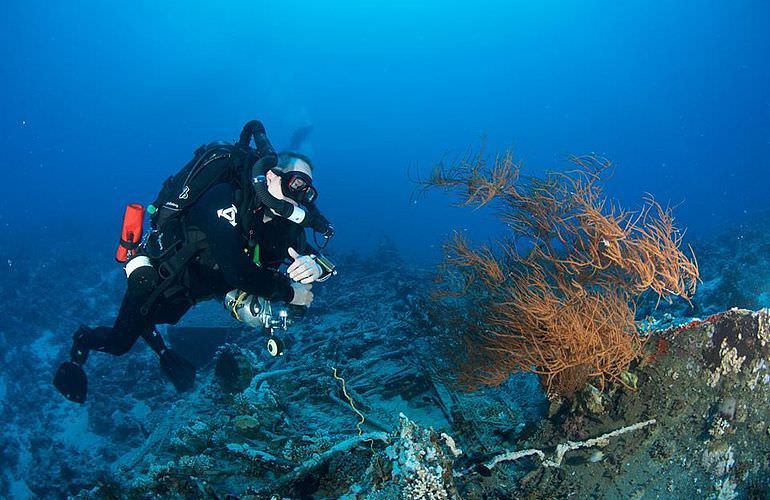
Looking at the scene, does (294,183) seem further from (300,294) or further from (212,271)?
(212,271)

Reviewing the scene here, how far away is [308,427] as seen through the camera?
4.66 m

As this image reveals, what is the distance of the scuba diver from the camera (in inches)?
146

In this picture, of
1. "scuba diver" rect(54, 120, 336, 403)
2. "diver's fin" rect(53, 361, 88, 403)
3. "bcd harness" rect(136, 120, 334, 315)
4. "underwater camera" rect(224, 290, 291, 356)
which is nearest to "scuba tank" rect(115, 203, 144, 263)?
"scuba diver" rect(54, 120, 336, 403)

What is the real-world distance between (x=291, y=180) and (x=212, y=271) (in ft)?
5.74

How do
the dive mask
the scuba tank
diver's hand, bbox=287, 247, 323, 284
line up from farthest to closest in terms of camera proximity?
the scuba tank < diver's hand, bbox=287, 247, 323, 284 < the dive mask

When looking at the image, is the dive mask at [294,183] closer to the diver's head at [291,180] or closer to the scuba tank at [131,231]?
the diver's head at [291,180]

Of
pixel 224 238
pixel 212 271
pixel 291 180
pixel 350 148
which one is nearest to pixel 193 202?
pixel 224 238

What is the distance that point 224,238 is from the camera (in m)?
3.67

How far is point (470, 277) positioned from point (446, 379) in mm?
1319

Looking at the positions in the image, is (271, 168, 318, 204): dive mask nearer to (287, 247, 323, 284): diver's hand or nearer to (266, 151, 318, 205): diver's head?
(266, 151, 318, 205): diver's head

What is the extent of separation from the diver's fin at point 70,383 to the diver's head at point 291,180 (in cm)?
370

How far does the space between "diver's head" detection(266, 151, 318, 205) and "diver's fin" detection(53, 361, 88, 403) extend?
12.1 ft

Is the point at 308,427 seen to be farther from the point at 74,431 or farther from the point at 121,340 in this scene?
the point at 74,431

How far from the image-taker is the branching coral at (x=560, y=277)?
140 inches
